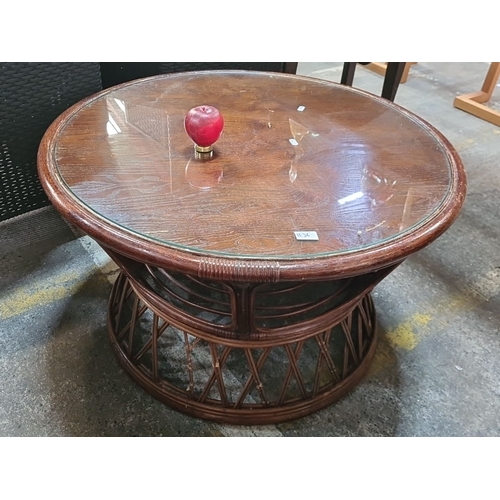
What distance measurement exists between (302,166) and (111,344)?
0.86 m

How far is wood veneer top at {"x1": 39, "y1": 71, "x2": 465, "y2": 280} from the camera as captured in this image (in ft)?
3.47

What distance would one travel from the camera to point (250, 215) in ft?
3.65

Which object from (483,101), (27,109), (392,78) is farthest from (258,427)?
(483,101)

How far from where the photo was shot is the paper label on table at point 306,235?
41.2 inches

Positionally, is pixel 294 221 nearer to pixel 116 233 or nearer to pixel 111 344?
pixel 116 233

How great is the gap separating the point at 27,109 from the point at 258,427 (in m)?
1.47

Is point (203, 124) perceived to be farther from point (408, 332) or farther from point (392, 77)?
point (392, 77)

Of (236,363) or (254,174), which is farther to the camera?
(236,363)

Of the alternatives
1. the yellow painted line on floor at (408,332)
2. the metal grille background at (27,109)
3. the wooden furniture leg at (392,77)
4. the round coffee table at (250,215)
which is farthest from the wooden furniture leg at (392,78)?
the metal grille background at (27,109)

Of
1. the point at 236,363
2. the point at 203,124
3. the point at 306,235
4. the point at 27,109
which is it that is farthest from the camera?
the point at 27,109

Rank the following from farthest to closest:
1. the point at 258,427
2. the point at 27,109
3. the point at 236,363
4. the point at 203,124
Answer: the point at 27,109 → the point at 236,363 → the point at 258,427 → the point at 203,124

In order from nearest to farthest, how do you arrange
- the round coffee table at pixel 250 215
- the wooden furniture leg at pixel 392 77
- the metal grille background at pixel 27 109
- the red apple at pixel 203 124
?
the round coffee table at pixel 250 215, the red apple at pixel 203 124, the metal grille background at pixel 27 109, the wooden furniture leg at pixel 392 77

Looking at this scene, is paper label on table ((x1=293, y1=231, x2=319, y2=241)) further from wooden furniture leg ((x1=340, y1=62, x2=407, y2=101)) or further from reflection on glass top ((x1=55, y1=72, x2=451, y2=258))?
wooden furniture leg ((x1=340, y1=62, x2=407, y2=101))

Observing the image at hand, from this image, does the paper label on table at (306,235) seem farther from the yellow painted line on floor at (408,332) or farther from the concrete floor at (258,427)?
the yellow painted line on floor at (408,332)
